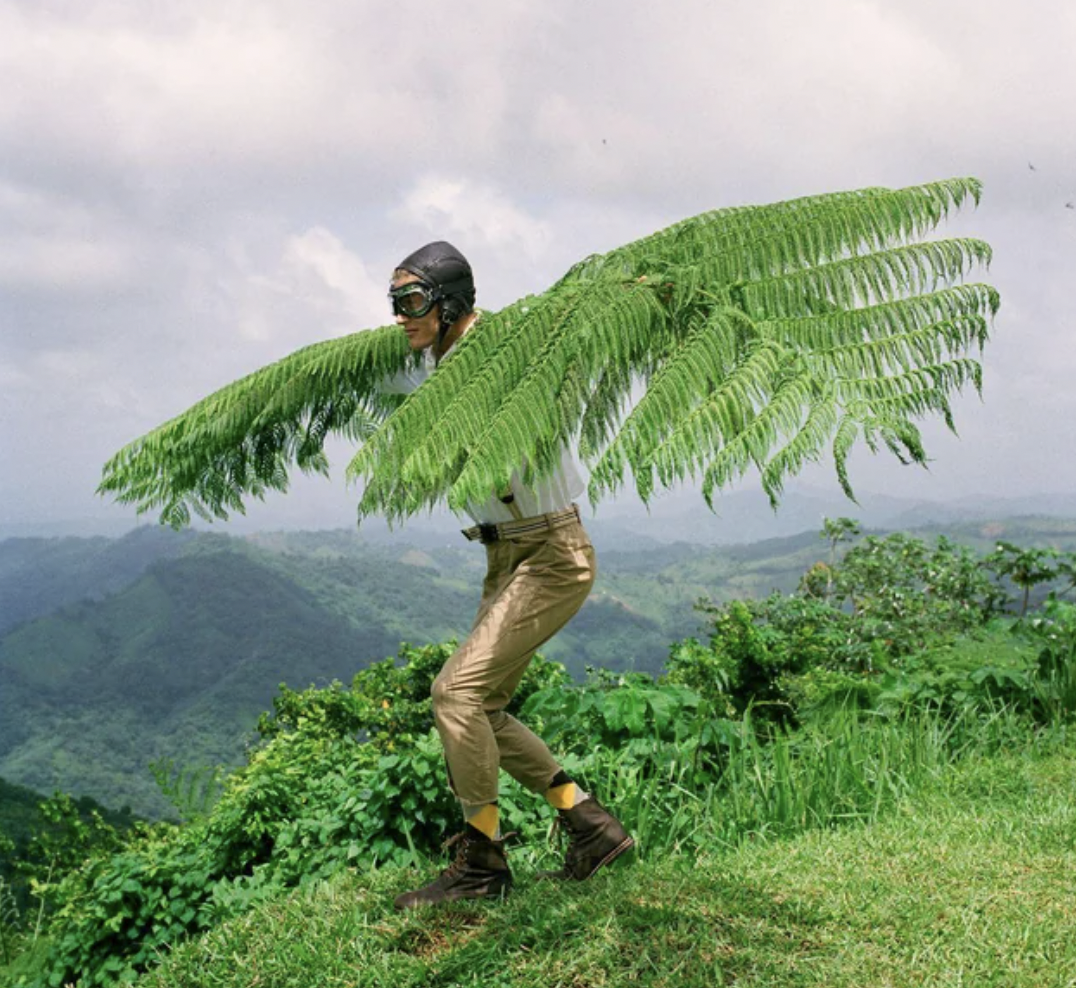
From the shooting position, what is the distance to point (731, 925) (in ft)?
12.6

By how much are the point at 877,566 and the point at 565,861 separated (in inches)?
251

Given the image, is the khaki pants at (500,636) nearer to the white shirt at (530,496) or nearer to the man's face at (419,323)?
the white shirt at (530,496)

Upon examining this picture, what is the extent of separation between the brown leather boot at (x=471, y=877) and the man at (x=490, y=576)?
0.23 feet

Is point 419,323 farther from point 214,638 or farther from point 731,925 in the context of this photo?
point 214,638

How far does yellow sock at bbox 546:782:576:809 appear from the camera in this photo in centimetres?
421

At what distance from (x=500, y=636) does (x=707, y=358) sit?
4.58 ft

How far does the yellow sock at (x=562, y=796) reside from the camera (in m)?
4.21

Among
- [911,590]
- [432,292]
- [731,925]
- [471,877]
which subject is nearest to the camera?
[432,292]

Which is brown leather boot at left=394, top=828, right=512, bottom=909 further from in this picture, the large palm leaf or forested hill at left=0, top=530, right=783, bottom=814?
forested hill at left=0, top=530, right=783, bottom=814

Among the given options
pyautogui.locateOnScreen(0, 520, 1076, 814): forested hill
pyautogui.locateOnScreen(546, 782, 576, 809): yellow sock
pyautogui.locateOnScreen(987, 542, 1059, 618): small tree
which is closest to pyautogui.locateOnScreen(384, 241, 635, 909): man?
pyautogui.locateOnScreen(546, 782, 576, 809): yellow sock

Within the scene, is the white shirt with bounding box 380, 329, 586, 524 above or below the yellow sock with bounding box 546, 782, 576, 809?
above

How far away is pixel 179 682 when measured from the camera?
252 feet

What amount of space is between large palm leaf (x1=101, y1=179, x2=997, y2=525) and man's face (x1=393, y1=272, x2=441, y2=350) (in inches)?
19.6

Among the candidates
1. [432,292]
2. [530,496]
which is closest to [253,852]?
[530,496]
